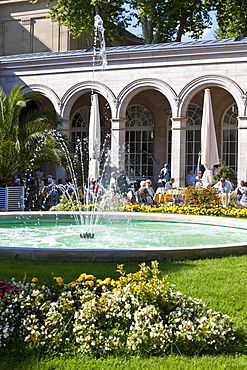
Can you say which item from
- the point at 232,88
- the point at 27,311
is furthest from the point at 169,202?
the point at 27,311

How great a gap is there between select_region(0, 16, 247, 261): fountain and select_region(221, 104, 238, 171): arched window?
37.2ft

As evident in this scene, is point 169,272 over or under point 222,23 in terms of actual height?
under

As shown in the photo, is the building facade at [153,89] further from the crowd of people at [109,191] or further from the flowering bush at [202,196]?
the flowering bush at [202,196]

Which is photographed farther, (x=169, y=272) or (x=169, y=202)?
(x=169, y=202)

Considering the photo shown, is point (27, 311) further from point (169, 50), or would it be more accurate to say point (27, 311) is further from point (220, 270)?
point (169, 50)

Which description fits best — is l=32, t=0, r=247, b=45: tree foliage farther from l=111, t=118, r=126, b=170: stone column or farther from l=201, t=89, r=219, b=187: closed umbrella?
l=201, t=89, r=219, b=187: closed umbrella

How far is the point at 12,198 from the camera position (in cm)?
1659

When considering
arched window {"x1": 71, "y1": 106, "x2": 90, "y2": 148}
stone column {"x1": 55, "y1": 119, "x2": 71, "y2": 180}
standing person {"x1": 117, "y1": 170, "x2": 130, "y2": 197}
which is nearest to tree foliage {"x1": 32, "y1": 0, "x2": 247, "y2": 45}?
arched window {"x1": 71, "y1": 106, "x2": 90, "y2": 148}

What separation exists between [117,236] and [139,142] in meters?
16.1

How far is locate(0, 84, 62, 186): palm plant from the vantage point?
57.0ft

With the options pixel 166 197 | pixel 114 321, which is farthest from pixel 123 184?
pixel 114 321

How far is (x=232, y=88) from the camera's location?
19.5 metres

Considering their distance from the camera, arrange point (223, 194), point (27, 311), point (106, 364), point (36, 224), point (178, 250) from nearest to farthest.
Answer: point (106, 364), point (27, 311), point (178, 250), point (36, 224), point (223, 194)

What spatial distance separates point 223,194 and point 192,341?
11.8 m
